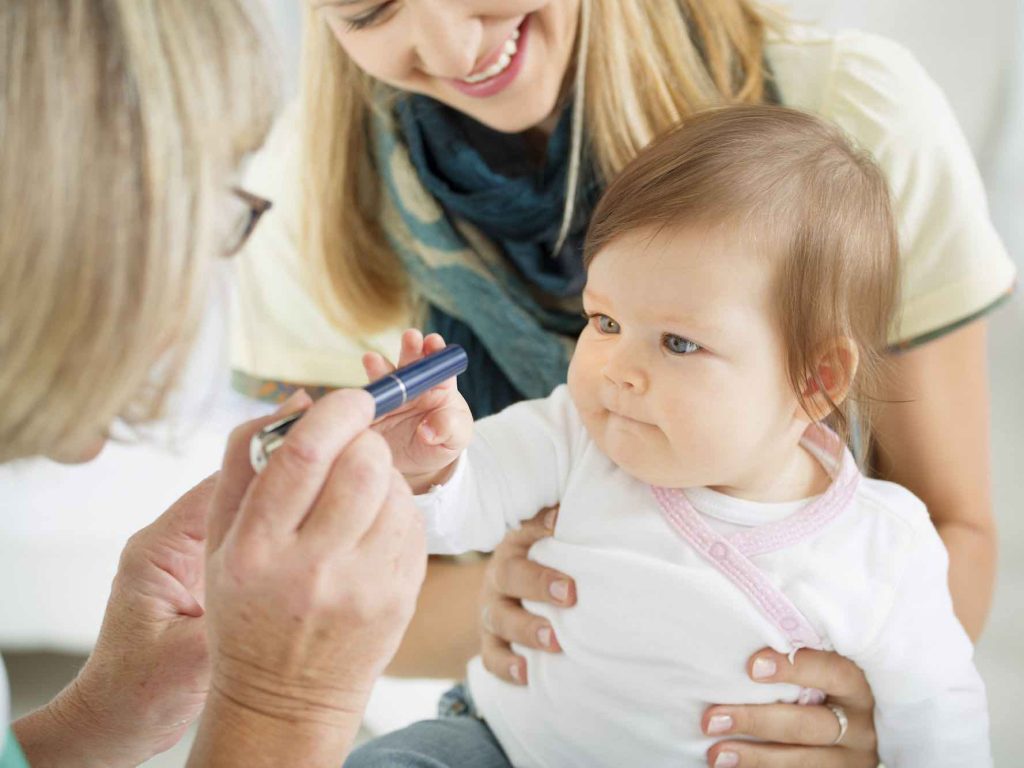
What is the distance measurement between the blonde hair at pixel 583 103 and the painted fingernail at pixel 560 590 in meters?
0.43

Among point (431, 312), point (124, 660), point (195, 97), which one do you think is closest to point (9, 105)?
point (195, 97)

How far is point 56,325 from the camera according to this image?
848 millimetres

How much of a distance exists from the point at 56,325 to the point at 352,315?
1.84 feet

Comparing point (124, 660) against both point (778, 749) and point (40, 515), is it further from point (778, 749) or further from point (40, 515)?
point (778, 749)

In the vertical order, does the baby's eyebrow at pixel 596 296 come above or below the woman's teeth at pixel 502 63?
below

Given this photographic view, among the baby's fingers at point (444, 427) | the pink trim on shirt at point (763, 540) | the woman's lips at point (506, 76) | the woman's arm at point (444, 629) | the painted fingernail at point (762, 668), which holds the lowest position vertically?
the woman's arm at point (444, 629)

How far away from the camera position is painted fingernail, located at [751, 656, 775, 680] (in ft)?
2.96

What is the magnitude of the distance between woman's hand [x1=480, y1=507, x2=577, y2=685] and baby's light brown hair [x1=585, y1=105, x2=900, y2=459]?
0.27 meters

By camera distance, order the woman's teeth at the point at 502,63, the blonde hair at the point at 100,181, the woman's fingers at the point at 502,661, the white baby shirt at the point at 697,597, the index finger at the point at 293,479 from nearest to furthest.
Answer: the index finger at the point at 293,479 → the blonde hair at the point at 100,181 → the white baby shirt at the point at 697,597 → the woman's fingers at the point at 502,661 → the woman's teeth at the point at 502,63

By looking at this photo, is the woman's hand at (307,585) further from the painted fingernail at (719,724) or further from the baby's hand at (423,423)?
the painted fingernail at (719,724)

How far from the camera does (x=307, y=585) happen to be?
63 cm

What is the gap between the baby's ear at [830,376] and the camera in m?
0.87

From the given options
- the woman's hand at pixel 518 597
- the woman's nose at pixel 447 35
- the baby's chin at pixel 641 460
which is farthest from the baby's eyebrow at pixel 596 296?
the woman's nose at pixel 447 35

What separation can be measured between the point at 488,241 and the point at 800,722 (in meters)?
0.67
